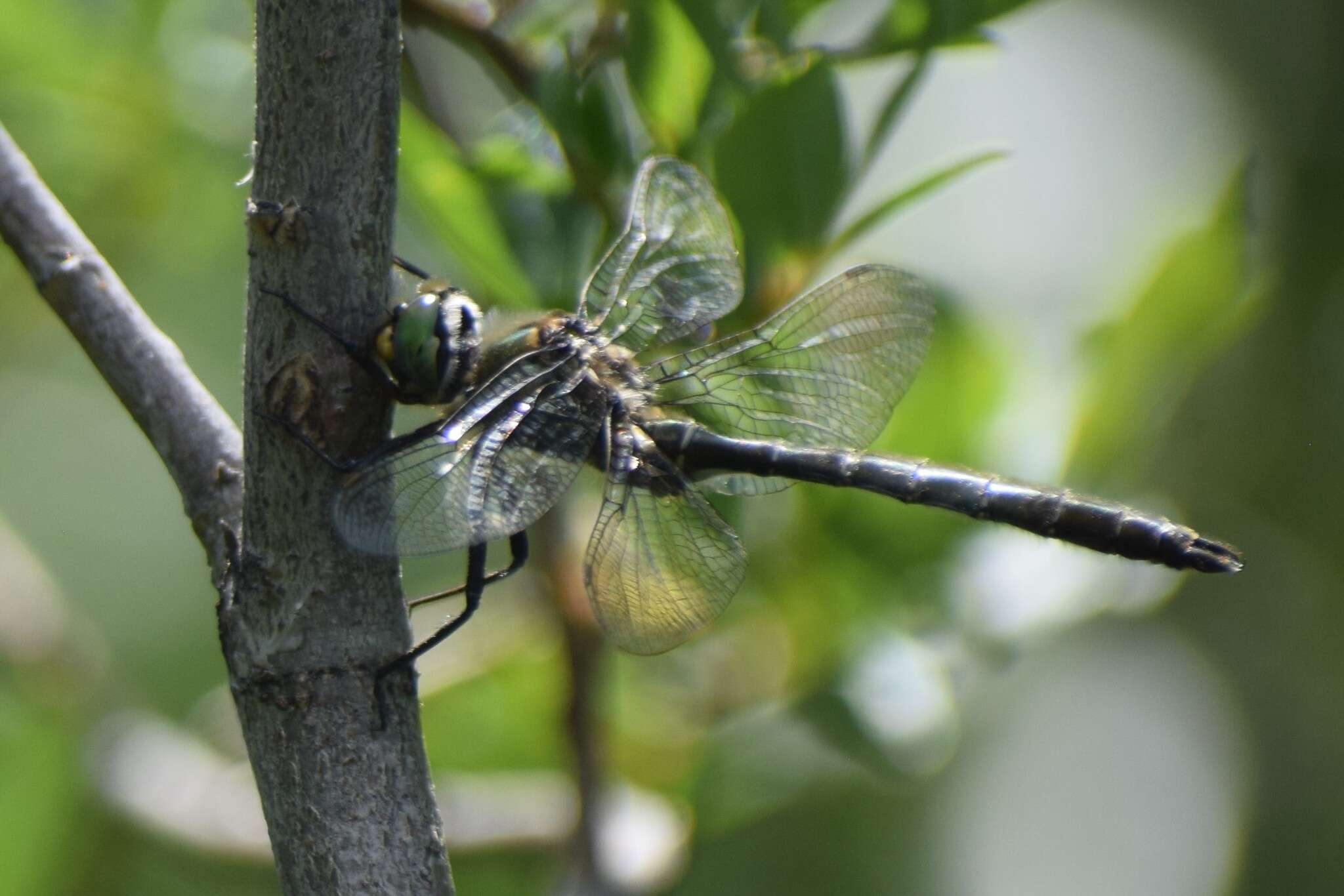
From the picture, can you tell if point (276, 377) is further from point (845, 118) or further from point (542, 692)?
point (542, 692)

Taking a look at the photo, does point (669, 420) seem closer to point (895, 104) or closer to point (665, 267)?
point (665, 267)

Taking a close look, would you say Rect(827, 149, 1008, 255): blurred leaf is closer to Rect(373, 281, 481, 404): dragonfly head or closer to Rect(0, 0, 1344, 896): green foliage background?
Rect(0, 0, 1344, 896): green foliage background

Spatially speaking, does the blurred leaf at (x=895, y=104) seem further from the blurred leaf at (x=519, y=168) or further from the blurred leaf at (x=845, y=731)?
the blurred leaf at (x=845, y=731)

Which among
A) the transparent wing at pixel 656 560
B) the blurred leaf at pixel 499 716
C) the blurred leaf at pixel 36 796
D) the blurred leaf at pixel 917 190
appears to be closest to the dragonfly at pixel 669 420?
the transparent wing at pixel 656 560

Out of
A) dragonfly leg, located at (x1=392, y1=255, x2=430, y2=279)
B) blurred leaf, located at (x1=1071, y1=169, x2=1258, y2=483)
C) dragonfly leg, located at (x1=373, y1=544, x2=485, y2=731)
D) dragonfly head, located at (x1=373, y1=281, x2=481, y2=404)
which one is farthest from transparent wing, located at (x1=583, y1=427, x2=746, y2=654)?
blurred leaf, located at (x1=1071, y1=169, x2=1258, y2=483)

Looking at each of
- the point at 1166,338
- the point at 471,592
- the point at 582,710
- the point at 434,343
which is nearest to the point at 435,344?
the point at 434,343
